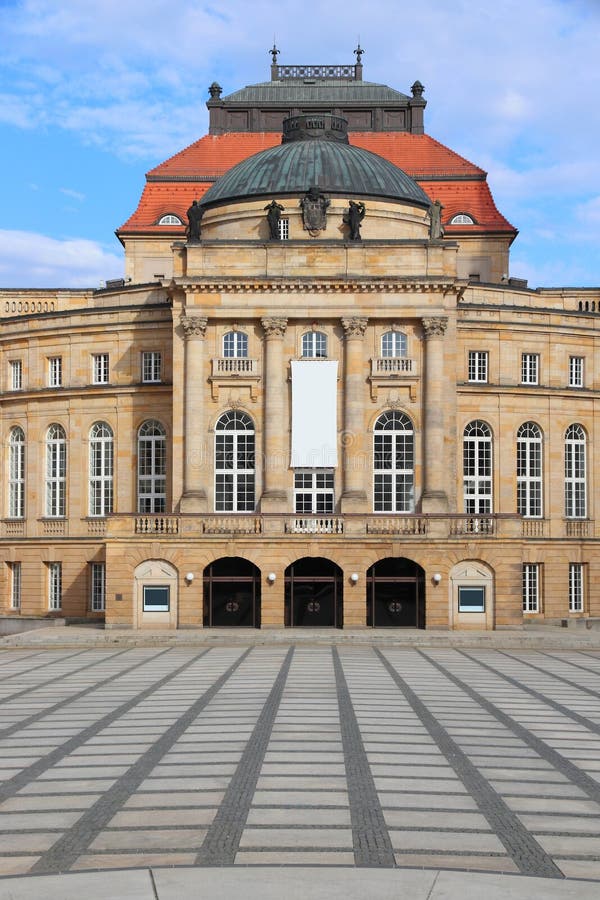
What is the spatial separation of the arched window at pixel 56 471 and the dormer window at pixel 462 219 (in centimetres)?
3185

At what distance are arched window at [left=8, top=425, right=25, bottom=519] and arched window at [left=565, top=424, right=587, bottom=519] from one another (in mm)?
30784

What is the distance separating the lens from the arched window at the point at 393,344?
204ft

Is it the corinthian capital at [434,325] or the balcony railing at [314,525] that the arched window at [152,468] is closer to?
the balcony railing at [314,525]

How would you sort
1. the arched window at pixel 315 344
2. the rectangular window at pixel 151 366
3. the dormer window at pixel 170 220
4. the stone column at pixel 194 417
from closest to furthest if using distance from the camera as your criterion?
the stone column at pixel 194 417, the arched window at pixel 315 344, the rectangular window at pixel 151 366, the dormer window at pixel 170 220

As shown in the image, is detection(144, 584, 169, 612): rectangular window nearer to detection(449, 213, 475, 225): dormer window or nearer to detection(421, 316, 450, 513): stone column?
detection(421, 316, 450, 513): stone column

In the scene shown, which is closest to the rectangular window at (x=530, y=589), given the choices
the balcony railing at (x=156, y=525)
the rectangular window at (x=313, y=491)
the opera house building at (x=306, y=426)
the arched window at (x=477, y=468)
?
the opera house building at (x=306, y=426)

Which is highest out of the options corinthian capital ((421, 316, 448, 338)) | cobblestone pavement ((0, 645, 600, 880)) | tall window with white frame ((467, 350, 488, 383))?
corinthian capital ((421, 316, 448, 338))

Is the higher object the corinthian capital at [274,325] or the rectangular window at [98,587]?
the corinthian capital at [274,325]

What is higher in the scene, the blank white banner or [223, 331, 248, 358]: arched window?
[223, 331, 248, 358]: arched window

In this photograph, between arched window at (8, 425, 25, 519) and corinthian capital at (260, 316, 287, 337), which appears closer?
corinthian capital at (260, 316, 287, 337)

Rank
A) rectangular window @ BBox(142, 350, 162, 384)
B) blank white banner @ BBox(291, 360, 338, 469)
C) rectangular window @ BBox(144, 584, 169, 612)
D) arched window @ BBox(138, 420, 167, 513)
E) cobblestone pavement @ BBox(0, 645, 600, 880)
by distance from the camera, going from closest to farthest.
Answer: cobblestone pavement @ BBox(0, 645, 600, 880) → rectangular window @ BBox(144, 584, 169, 612) → blank white banner @ BBox(291, 360, 338, 469) → arched window @ BBox(138, 420, 167, 513) → rectangular window @ BBox(142, 350, 162, 384)

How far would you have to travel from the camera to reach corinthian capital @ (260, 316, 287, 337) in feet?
202

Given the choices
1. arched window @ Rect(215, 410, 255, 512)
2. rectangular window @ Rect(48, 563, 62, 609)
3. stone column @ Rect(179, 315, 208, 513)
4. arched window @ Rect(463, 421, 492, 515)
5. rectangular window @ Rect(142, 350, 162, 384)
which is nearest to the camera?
stone column @ Rect(179, 315, 208, 513)

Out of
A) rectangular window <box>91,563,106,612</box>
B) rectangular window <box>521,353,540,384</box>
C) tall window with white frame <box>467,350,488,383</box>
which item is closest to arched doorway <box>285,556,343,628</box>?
rectangular window <box>91,563,106,612</box>
